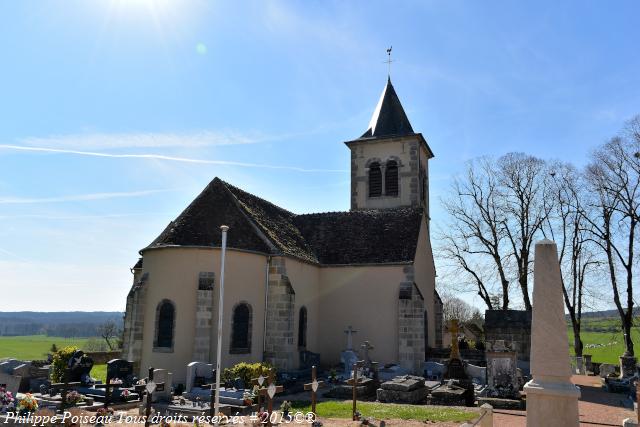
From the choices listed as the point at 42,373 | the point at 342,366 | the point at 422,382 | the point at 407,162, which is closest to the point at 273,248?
the point at 342,366

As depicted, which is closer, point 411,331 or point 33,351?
point 411,331

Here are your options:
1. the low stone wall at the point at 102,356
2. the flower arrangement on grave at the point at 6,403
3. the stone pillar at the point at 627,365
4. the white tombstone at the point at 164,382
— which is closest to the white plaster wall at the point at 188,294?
the white tombstone at the point at 164,382

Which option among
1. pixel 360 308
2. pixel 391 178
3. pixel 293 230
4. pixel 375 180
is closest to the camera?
pixel 360 308

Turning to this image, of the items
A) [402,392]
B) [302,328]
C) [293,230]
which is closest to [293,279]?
[302,328]

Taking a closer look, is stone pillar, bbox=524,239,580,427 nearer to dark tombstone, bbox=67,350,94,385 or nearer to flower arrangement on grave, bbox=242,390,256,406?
flower arrangement on grave, bbox=242,390,256,406

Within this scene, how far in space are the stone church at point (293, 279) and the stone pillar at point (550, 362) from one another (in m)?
14.2

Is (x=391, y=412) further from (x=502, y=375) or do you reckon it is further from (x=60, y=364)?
(x=60, y=364)

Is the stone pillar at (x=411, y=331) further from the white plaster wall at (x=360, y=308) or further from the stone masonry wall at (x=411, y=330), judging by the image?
the white plaster wall at (x=360, y=308)

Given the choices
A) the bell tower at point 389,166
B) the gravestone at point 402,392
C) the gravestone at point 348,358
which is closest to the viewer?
the gravestone at point 402,392

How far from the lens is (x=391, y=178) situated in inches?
1177

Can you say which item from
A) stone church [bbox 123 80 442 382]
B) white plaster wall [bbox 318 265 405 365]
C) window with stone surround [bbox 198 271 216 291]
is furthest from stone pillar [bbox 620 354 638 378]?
window with stone surround [bbox 198 271 216 291]

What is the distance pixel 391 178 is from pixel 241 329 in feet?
46.7

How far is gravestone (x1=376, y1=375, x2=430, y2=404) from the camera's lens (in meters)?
15.4

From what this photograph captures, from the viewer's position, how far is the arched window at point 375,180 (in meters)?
30.0
